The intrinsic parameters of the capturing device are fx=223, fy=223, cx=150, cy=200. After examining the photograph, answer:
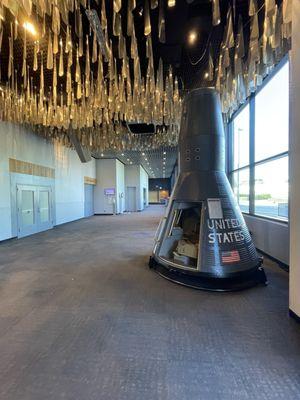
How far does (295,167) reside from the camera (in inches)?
93.4

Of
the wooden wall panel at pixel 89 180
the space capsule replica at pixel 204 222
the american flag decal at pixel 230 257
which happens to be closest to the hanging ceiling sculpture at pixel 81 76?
the space capsule replica at pixel 204 222

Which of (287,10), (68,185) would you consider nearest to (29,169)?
(68,185)

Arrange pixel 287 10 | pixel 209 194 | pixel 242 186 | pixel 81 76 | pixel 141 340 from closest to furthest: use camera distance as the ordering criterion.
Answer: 1. pixel 141 340
2. pixel 287 10
3. pixel 209 194
4. pixel 81 76
5. pixel 242 186

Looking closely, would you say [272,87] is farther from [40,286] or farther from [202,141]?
[40,286]

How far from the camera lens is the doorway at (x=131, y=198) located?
66.0 ft

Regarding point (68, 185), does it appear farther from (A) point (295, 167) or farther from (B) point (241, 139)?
(A) point (295, 167)

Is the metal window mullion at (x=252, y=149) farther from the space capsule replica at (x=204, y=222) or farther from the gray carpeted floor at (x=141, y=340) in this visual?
the gray carpeted floor at (x=141, y=340)

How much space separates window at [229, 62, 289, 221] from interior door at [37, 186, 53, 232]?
7397mm

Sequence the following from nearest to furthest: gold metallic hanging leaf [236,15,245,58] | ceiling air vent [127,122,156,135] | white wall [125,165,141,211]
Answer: gold metallic hanging leaf [236,15,245,58]
ceiling air vent [127,122,156,135]
white wall [125,165,141,211]

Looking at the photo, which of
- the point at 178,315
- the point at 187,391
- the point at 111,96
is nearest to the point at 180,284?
the point at 178,315

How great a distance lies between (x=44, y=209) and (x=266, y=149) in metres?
8.23

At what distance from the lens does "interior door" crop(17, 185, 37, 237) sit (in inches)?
296

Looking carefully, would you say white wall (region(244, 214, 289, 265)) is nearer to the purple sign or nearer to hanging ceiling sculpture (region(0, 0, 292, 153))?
hanging ceiling sculpture (region(0, 0, 292, 153))

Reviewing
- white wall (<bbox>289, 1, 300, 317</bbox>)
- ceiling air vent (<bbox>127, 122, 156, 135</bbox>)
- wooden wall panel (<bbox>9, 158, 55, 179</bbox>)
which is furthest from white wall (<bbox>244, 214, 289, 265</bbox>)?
wooden wall panel (<bbox>9, 158, 55, 179</bbox>)
